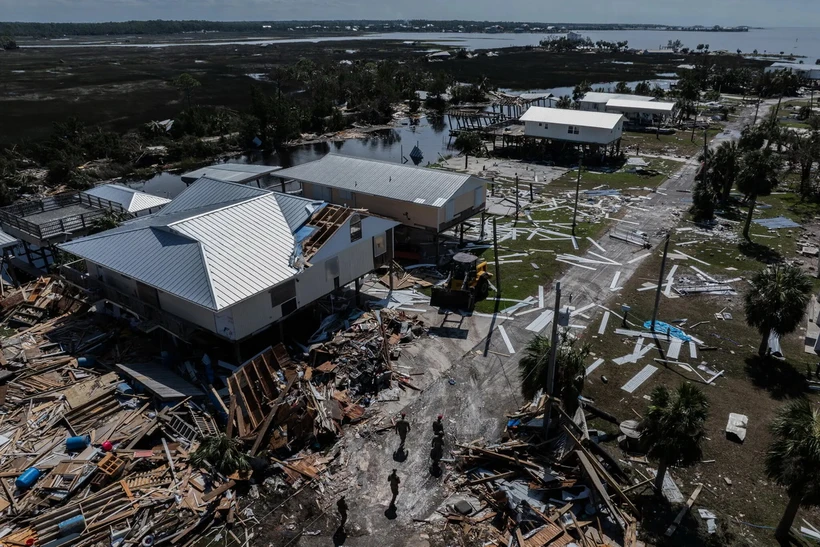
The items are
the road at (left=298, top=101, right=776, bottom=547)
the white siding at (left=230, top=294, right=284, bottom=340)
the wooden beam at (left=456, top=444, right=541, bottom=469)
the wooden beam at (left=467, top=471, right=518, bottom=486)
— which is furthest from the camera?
the white siding at (left=230, top=294, right=284, bottom=340)

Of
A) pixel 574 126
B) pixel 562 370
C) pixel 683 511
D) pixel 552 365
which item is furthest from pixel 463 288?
pixel 574 126

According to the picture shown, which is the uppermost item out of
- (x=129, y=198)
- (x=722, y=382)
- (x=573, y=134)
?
(x=129, y=198)

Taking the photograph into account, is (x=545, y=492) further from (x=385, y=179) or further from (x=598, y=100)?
(x=598, y=100)

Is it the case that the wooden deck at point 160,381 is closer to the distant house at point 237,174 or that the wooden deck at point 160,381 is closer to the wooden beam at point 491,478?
the wooden beam at point 491,478

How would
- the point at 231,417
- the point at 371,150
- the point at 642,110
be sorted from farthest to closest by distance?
1. the point at 642,110
2. the point at 371,150
3. the point at 231,417

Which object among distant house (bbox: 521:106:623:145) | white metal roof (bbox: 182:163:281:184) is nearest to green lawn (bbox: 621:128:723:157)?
distant house (bbox: 521:106:623:145)

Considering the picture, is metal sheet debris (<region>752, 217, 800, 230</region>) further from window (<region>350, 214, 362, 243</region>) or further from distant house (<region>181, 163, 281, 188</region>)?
distant house (<region>181, 163, 281, 188</region>)

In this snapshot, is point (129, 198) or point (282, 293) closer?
point (282, 293)

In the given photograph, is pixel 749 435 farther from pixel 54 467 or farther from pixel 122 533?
pixel 54 467
